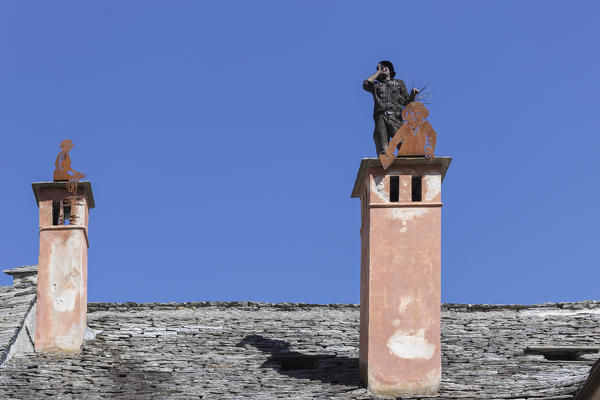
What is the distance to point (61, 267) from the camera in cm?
1872

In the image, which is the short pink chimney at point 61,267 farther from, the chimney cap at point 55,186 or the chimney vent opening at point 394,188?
the chimney vent opening at point 394,188

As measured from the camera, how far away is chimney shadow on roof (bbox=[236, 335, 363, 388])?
56.4 feet

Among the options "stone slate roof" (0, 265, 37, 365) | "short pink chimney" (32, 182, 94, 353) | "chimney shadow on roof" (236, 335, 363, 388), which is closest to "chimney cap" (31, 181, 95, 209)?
"short pink chimney" (32, 182, 94, 353)

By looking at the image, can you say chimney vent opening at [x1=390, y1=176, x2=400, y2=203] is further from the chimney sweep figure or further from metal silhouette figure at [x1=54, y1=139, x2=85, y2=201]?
metal silhouette figure at [x1=54, y1=139, x2=85, y2=201]

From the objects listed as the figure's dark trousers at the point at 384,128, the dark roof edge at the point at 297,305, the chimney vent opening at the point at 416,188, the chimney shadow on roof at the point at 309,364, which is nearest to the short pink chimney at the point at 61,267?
the dark roof edge at the point at 297,305

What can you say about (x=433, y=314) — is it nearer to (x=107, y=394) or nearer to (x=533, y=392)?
(x=533, y=392)

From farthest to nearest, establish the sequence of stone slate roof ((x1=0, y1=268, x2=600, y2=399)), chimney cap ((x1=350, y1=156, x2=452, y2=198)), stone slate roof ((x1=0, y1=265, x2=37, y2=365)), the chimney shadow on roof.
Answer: stone slate roof ((x1=0, y1=265, x2=37, y2=365)), chimney cap ((x1=350, y1=156, x2=452, y2=198)), the chimney shadow on roof, stone slate roof ((x1=0, y1=268, x2=600, y2=399))

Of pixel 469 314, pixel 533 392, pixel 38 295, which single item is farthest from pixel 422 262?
pixel 38 295

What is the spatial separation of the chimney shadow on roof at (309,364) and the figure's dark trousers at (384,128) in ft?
10.00

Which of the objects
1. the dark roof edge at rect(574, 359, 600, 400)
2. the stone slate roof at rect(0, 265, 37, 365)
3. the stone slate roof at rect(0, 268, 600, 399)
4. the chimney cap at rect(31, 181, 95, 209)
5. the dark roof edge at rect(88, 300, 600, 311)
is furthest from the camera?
the dark roof edge at rect(88, 300, 600, 311)

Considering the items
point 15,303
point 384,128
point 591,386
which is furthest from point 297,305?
point 591,386

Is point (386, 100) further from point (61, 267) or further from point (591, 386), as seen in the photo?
point (591, 386)

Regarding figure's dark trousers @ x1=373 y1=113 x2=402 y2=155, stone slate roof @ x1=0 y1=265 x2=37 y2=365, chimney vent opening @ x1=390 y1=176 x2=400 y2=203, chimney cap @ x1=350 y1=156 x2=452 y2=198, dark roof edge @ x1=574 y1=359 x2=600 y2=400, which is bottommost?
dark roof edge @ x1=574 y1=359 x2=600 y2=400

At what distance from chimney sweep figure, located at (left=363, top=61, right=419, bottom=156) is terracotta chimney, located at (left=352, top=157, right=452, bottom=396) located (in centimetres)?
84
